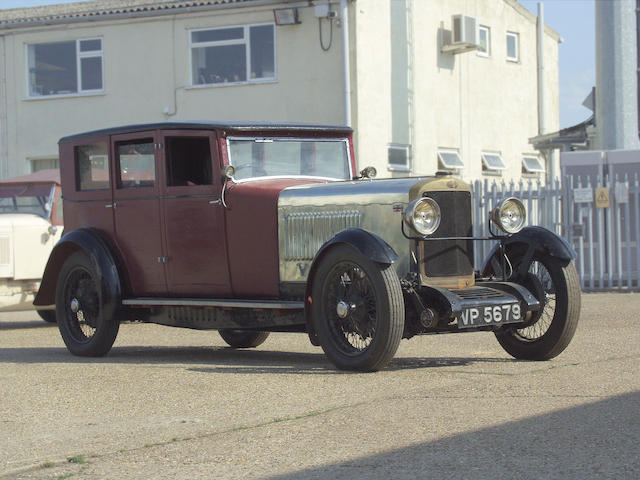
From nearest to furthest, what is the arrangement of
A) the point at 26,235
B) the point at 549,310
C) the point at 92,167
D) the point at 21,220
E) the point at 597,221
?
the point at 549,310 < the point at 92,167 < the point at 26,235 < the point at 21,220 < the point at 597,221

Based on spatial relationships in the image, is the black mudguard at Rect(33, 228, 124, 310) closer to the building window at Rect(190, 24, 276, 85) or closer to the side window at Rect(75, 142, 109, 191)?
the side window at Rect(75, 142, 109, 191)

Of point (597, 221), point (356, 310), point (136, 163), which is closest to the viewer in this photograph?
point (356, 310)

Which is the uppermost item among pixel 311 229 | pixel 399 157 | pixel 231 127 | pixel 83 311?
pixel 399 157

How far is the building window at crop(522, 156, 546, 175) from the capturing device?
27406 millimetres

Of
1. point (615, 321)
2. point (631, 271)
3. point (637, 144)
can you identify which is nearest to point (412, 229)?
point (615, 321)

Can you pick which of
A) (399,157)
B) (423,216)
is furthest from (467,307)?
(399,157)

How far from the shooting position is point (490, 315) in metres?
7.45

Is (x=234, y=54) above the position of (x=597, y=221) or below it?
above

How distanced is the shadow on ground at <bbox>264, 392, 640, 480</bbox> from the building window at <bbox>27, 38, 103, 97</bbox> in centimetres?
2043

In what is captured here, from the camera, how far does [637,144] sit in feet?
67.1

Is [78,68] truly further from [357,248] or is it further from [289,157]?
[357,248]

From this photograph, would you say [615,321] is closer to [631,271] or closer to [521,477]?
[631,271]

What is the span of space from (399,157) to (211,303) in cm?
1519

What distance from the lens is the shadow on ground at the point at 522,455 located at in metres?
4.48
